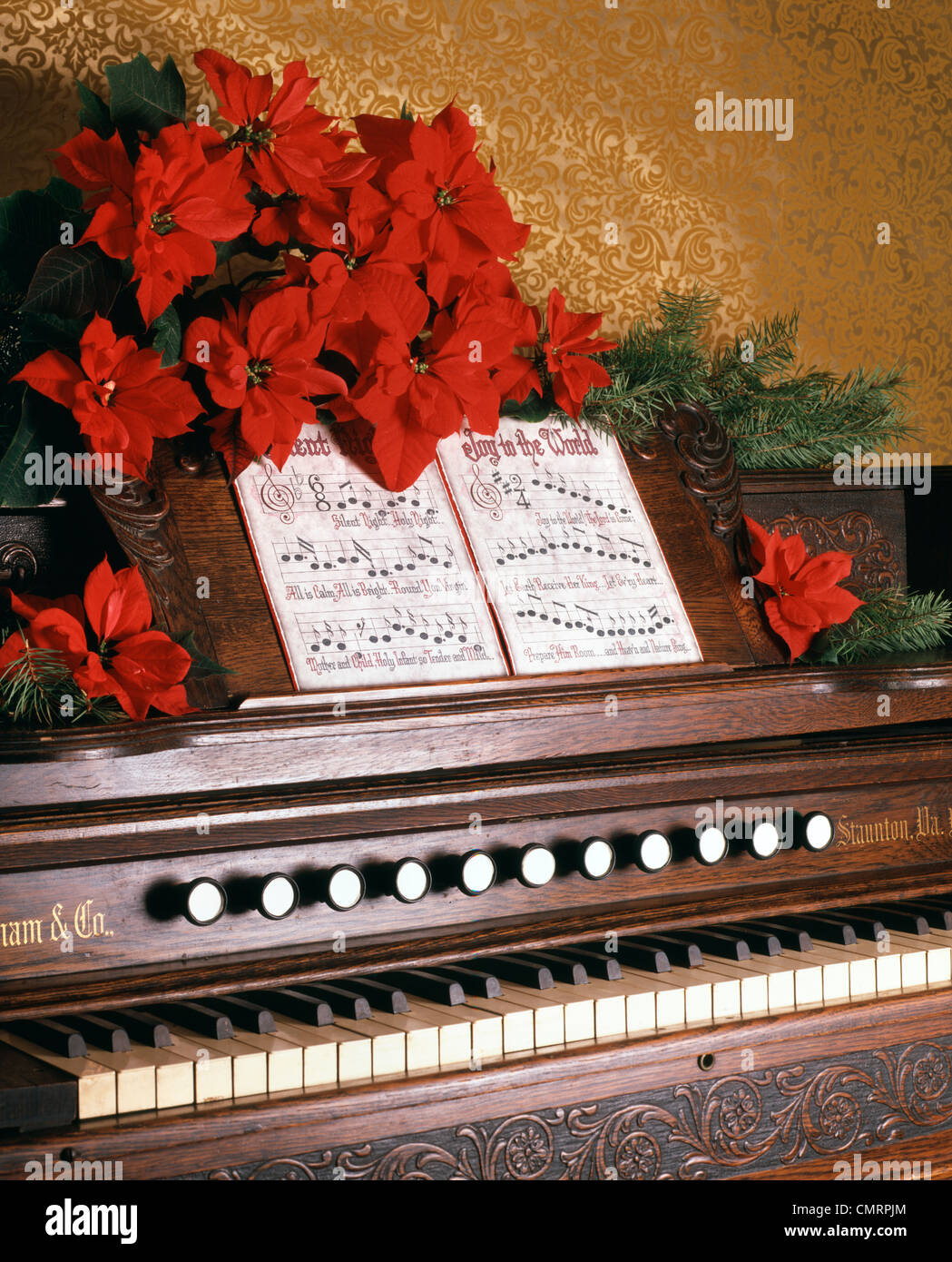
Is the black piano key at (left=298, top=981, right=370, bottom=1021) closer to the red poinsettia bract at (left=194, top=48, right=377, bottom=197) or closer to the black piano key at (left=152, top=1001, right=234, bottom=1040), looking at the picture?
the black piano key at (left=152, top=1001, right=234, bottom=1040)

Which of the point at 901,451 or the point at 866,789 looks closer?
the point at 866,789

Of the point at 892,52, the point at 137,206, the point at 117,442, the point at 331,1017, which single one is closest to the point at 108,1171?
the point at 331,1017

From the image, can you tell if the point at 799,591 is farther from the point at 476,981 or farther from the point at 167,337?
the point at 167,337

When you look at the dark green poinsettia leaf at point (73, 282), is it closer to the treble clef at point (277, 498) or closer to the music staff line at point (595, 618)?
the treble clef at point (277, 498)

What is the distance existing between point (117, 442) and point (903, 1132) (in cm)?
152

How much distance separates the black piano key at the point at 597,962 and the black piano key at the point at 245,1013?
0.46 metres

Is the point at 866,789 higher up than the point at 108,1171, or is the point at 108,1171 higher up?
the point at 866,789

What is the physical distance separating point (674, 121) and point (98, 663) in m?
1.89

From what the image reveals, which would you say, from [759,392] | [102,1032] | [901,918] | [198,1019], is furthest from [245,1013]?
[759,392]

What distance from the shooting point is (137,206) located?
1.67m

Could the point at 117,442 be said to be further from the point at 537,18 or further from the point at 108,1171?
the point at 537,18

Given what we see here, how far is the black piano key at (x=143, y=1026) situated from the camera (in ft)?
4.85

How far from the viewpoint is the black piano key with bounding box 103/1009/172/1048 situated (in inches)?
58.2
